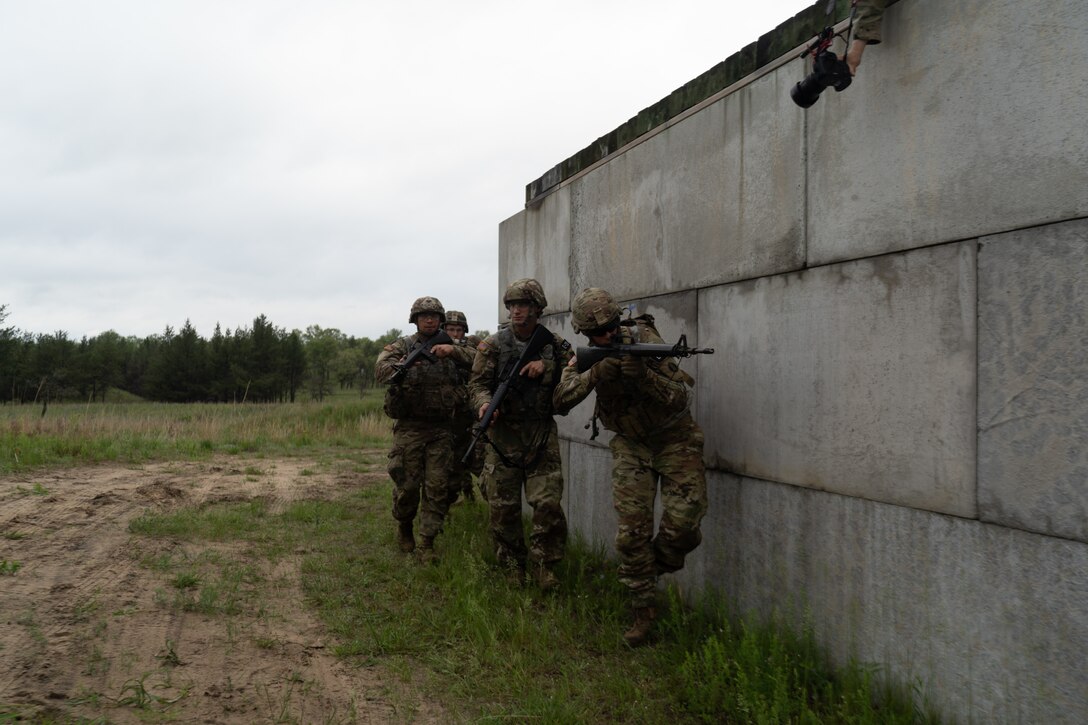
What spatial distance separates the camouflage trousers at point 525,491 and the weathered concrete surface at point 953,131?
2117 millimetres

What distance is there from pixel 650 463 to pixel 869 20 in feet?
7.60

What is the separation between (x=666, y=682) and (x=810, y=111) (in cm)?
279

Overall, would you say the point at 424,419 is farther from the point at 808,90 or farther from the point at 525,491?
the point at 808,90

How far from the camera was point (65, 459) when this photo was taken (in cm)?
946

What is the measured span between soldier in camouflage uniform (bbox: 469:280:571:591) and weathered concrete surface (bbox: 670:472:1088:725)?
1258 mm

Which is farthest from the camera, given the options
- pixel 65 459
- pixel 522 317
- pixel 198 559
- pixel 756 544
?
pixel 65 459

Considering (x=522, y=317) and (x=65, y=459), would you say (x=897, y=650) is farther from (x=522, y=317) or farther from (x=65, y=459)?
(x=65, y=459)

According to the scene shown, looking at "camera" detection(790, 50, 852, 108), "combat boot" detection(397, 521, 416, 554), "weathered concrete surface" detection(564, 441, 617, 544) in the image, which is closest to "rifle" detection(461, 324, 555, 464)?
"weathered concrete surface" detection(564, 441, 617, 544)

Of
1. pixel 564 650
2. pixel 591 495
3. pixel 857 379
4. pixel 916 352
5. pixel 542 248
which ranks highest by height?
pixel 542 248

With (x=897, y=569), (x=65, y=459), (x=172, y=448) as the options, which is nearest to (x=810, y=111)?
(x=897, y=569)

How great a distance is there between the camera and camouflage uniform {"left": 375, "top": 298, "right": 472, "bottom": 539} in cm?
530

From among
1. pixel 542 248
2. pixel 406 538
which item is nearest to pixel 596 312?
pixel 406 538

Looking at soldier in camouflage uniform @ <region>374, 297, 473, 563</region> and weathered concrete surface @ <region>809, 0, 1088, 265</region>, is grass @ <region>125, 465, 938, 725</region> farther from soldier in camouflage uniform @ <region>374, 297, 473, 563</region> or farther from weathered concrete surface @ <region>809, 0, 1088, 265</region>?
weathered concrete surface @ <region>809, 0, 1088, 265</region>

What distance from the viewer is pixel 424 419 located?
546 centimetres
